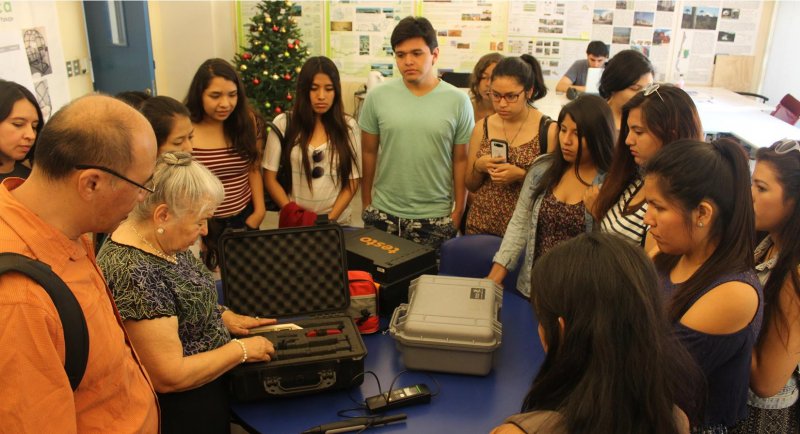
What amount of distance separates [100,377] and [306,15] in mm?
5858

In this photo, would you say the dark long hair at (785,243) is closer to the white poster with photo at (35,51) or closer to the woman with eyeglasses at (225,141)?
the woman with eyeglasses at (225,141)

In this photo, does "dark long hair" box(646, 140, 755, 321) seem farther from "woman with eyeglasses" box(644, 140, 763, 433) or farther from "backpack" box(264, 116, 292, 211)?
"backpack" box(264, 116, 292, 211)

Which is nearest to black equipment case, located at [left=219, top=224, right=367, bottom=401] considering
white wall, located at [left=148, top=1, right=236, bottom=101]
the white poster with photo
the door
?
the white poster with photo

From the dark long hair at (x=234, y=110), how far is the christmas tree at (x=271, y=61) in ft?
9.02

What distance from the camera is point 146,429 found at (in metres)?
1.35

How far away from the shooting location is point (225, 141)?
9.48 feet

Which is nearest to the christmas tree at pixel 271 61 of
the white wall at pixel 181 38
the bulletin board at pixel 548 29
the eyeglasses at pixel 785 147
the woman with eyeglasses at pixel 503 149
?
the white wall at pixel 181 38

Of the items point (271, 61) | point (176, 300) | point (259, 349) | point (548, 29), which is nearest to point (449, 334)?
point (259, 349)

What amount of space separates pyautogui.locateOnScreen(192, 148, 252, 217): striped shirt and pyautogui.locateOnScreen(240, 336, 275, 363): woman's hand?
1293 millimetres

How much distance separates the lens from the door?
15.0ft

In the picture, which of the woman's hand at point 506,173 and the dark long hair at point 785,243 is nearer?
the dark long hair at point 785,243

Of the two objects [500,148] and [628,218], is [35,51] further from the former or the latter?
[628,218]

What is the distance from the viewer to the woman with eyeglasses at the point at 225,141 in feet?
9.18

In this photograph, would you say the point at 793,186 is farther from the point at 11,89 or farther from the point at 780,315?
the point at 11,89
